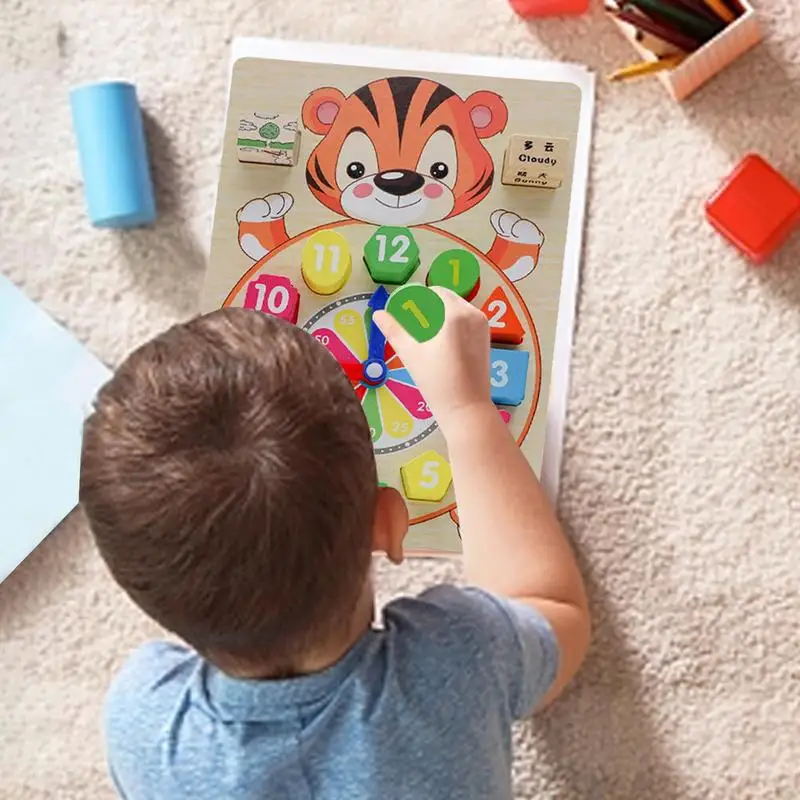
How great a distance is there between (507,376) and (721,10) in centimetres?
28

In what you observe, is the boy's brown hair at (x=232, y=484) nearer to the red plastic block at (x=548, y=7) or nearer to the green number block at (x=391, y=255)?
the green number block at (x=391, y=255)

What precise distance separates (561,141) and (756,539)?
295mm

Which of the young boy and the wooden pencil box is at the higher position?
the wooden pencil box

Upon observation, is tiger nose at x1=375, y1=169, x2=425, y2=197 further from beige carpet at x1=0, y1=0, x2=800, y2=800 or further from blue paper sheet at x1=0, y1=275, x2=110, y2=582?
blue paper sheet at x1=0, y1=275, x2=110, y2=582

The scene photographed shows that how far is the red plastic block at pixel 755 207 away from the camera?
71cm

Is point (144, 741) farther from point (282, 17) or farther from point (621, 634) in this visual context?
point (282, 17)

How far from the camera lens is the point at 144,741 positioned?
495mm

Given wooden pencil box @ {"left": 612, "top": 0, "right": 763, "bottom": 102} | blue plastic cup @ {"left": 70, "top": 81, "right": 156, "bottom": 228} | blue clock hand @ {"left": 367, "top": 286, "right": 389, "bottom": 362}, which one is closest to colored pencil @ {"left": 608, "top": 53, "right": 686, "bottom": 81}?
wooden pencil box @ {"left": 612, "top": 0, "right": 763, "bottom": 102}

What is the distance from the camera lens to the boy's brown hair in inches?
15.5

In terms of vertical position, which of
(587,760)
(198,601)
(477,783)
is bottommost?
(587,760)

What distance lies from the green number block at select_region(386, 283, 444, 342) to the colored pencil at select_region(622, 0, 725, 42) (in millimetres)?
241

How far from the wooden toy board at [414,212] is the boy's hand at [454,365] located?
0.07 meters

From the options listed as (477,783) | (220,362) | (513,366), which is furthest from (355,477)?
(513,366)

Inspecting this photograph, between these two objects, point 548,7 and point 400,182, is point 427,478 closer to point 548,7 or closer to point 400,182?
point 400,182
